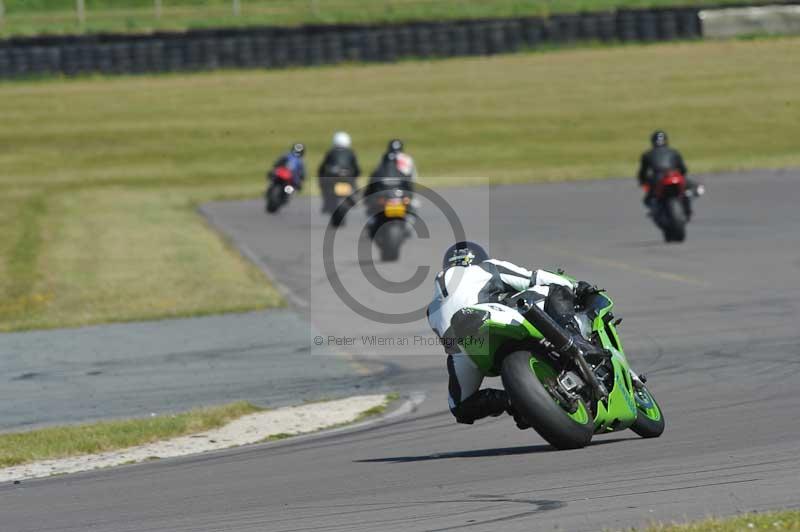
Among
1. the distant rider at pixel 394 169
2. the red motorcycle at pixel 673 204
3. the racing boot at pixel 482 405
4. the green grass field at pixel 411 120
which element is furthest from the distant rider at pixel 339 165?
the racing boot at pixel 482 405

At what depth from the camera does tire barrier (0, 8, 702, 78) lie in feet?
139

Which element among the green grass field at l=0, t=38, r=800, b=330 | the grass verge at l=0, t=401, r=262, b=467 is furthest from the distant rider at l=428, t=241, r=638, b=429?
the green grass field at l=0, t=38, r=800, b=330

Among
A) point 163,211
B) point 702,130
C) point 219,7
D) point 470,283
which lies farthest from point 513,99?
point 470,283

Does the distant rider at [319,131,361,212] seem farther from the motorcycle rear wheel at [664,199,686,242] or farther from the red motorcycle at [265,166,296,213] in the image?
the motorcycle rear wheel at [664,199,686,242]

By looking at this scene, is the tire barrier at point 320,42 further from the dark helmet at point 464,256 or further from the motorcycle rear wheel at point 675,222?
the dark helmet at point 464,256

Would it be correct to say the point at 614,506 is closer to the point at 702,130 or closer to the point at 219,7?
the point at 702,130

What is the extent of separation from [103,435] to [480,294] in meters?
3.69

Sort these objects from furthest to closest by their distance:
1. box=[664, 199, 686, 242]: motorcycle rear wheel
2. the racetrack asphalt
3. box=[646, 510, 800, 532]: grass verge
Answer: box=[664, 199, 686, 242]: motorcycle rear wheel
the racetrack asphalt
box=[646, 510, 800, 532]: grass verge

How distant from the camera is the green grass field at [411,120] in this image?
37.9 m

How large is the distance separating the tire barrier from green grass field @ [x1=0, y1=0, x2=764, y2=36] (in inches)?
35.3

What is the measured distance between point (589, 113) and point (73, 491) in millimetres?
36895

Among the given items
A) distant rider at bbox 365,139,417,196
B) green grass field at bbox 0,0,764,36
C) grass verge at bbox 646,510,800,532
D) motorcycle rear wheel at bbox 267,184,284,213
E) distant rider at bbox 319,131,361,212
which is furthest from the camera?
green grass field at bbox 0,0,764,36

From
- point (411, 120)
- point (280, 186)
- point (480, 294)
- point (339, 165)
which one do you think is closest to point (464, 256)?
point (480, 294)

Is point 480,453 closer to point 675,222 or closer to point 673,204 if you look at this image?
point 675,222
